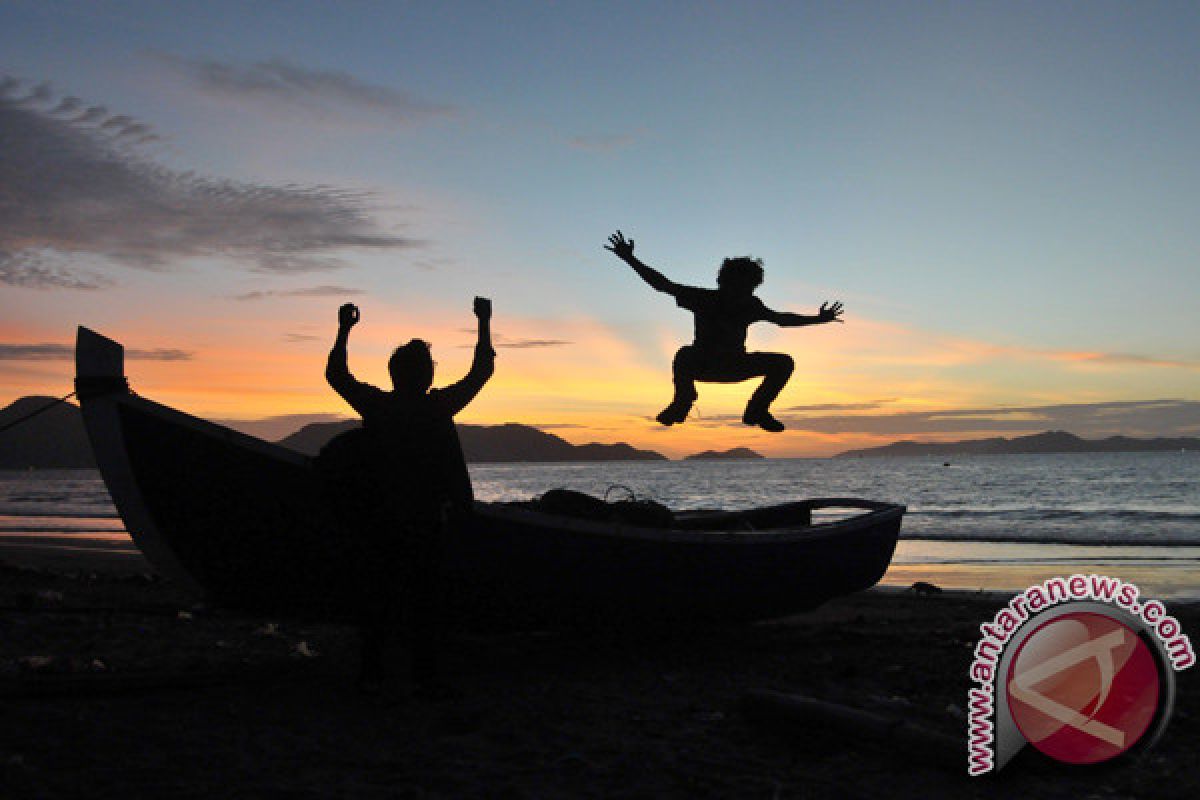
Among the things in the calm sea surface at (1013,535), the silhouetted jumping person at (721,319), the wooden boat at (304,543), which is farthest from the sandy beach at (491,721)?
the calm sea surface at (1013,535)

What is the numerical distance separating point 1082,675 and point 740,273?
4.14 m

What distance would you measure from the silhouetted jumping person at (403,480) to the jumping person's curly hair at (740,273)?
1.97 metres

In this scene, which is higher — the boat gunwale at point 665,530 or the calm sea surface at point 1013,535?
the boat gunwale at point 665,530

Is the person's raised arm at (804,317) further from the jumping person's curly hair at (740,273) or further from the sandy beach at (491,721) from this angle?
the sandy beach at (491,721)

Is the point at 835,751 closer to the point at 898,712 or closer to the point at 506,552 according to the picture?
the point at 898,712

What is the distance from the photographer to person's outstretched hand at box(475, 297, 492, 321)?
21.0 feet

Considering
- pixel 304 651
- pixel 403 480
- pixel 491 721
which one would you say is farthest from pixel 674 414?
pixel 304 651

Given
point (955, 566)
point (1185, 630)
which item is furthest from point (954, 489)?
point (1185, 630)

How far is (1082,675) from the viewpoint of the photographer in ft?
12.1

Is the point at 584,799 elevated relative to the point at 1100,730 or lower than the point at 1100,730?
lower

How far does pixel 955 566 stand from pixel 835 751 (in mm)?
16280

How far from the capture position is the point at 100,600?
446 inches

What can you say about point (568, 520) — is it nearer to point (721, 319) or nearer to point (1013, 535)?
point (721, 319)

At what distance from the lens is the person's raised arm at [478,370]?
20.7 feet
